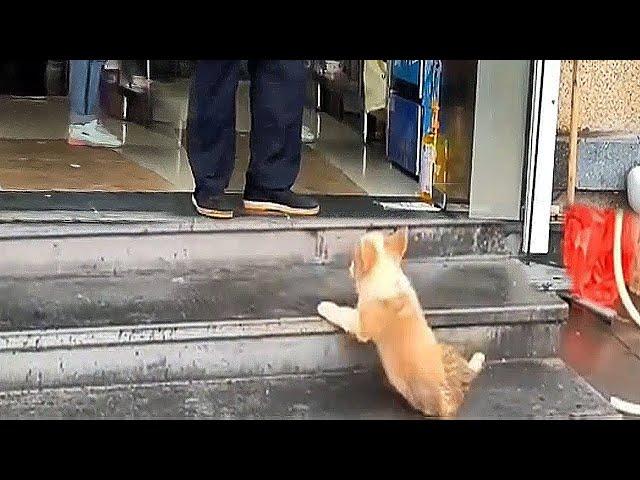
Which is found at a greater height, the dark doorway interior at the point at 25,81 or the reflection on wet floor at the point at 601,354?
the dark doorway interior at the point at 25,81

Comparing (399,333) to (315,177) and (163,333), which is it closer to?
(163,333)

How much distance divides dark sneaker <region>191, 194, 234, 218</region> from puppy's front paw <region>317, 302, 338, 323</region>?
1.45 feet

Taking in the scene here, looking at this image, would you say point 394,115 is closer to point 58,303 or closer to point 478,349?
point 478,349

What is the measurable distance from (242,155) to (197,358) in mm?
1409

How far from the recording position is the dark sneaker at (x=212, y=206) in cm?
268

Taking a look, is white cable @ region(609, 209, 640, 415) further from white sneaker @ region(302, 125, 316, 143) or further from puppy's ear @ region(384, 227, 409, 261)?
white sneaker @ region(302, 125, 316, 143)

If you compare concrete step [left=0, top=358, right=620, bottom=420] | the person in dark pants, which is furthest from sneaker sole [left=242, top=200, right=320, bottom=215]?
concrete step [left=0, top=358, right=620, bottom=420]

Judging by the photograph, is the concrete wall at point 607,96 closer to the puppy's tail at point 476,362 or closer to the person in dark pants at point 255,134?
the person in dark pants at point 255,134

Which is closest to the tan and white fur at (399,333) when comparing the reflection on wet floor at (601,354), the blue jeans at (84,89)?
the reflection on wet floor at (601,354)

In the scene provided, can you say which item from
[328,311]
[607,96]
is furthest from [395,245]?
[607,96]

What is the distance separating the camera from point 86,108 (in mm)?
3807

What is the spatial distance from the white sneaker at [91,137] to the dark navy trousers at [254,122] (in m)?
1.09
